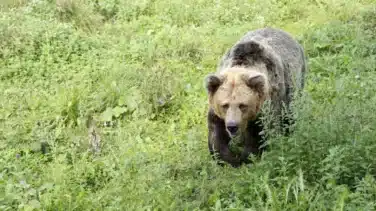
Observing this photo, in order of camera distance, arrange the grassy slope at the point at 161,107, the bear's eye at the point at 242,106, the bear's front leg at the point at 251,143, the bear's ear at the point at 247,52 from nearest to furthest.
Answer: the grassy slope at the point at 161,107 → the bear's eye at the point at 242,106 → the bear's front leg at the point at 251,143 → the bear's ear at the point at 247,52

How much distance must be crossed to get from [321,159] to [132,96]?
2707 mm

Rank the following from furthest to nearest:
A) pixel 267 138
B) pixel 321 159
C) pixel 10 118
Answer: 1. pixel 10 118
2. pixel 267 138
3. pixel 321 159

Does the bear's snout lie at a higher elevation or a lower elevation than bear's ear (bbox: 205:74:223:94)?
lower

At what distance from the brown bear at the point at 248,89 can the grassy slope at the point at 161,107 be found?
0.91ft

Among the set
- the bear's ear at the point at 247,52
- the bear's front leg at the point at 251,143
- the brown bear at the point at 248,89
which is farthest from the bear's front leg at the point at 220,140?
the bear's ear at the point at 247,52

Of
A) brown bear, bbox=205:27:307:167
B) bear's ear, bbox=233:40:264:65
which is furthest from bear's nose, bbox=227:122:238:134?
bear's ear, bbox=233:40:264:65

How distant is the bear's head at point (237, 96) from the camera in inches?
171

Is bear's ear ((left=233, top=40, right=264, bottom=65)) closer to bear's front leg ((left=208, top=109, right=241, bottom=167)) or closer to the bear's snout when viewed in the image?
bear's front leg ((left=208, top=109, right=241, bottom=167))

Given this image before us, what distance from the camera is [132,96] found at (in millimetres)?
6215

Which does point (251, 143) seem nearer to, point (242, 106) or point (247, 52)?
point (242, 106)

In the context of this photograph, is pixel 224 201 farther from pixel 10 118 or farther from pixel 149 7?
pixel 149 7

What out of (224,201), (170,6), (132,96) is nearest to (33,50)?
(132,96)

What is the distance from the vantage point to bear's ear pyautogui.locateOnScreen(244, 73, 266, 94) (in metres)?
4.37

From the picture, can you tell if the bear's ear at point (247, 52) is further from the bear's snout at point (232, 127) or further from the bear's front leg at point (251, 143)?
the bear's snout at point (232, 127)
